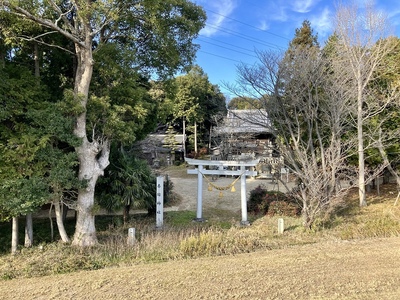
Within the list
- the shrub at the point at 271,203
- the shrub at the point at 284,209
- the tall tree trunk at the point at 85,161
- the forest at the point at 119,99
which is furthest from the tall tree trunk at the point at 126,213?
the shrub at the point at 284,209

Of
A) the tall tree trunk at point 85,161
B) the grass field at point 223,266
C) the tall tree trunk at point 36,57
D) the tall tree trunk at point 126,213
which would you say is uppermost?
the tall tree trunk at point 36,57

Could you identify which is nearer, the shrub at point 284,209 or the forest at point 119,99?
the forest at point 119,99

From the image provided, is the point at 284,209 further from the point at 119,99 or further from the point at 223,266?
the point at 119,99

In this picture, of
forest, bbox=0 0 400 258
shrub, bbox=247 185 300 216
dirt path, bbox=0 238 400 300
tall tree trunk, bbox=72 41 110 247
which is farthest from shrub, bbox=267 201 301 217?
tall tree trunk, bbox=72 41 110 247

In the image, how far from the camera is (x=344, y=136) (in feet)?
35.9

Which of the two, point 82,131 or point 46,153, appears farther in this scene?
point 82,131

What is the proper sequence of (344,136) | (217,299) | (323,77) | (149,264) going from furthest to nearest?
(344,136)
(323,77)
(149,264)
(217,299)

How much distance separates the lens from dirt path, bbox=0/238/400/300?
3688mm

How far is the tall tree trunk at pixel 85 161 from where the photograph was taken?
639cm

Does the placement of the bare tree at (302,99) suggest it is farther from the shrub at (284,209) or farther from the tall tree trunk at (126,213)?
the tall tree trunk at (126,213)

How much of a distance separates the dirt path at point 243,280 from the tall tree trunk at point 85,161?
2.00 m

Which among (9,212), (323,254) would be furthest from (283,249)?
(9,212)

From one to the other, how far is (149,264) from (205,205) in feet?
20.5

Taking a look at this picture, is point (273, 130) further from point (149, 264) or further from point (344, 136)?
point (149, 264)
